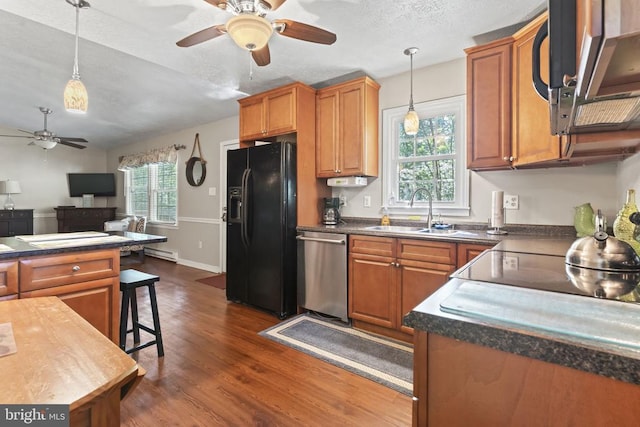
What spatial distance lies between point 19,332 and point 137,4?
6.55 feet

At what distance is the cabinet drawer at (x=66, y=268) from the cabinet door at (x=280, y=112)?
1850 millimetres

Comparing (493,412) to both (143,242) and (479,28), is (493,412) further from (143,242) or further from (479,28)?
(479,28)

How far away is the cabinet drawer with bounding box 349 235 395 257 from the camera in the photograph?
2.53 metres

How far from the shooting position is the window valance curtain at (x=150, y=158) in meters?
5.63

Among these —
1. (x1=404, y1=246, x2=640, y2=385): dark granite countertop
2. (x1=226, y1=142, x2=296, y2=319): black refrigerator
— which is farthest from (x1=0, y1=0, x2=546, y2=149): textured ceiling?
(x1=404, y1=246, x2=640, y2=385): dark granite countertop

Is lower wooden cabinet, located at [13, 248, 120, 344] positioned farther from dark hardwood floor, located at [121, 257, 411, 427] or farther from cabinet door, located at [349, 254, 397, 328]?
cabinet door, located at [349, 254, 397, 328]

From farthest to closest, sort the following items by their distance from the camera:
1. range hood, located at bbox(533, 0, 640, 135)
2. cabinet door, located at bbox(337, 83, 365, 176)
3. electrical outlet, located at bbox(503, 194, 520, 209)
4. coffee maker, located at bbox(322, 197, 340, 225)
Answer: coffee maker, located at bbox(322, 197, 340, 225), cabinet door, located at bbox(337, 83, 365, 176), electrical outlet, located at bbox(503, 194, 520, 209), range hood, located at bbox(533, 0, 640, 135)

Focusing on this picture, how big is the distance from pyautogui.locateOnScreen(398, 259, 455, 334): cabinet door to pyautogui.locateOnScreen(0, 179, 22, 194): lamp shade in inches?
292

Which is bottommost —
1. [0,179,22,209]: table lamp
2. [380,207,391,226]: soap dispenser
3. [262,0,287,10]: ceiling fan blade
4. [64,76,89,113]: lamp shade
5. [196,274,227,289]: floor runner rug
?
[196,274,227,289]: floor runner rug

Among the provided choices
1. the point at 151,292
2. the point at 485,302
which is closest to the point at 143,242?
the point at 151,292

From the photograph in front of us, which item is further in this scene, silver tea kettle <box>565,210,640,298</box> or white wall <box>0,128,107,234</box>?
white wall <box>0,128,107,234</box>

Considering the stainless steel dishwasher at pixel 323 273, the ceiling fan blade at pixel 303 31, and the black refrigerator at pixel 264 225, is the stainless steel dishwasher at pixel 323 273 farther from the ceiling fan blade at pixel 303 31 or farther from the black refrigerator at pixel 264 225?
the ceiling fan blade at pixel 303 31

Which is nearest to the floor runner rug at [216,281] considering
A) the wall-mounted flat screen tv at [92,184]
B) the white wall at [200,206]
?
the white wall at [200,206]

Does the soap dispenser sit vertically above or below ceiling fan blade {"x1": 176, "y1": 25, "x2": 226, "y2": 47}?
below
